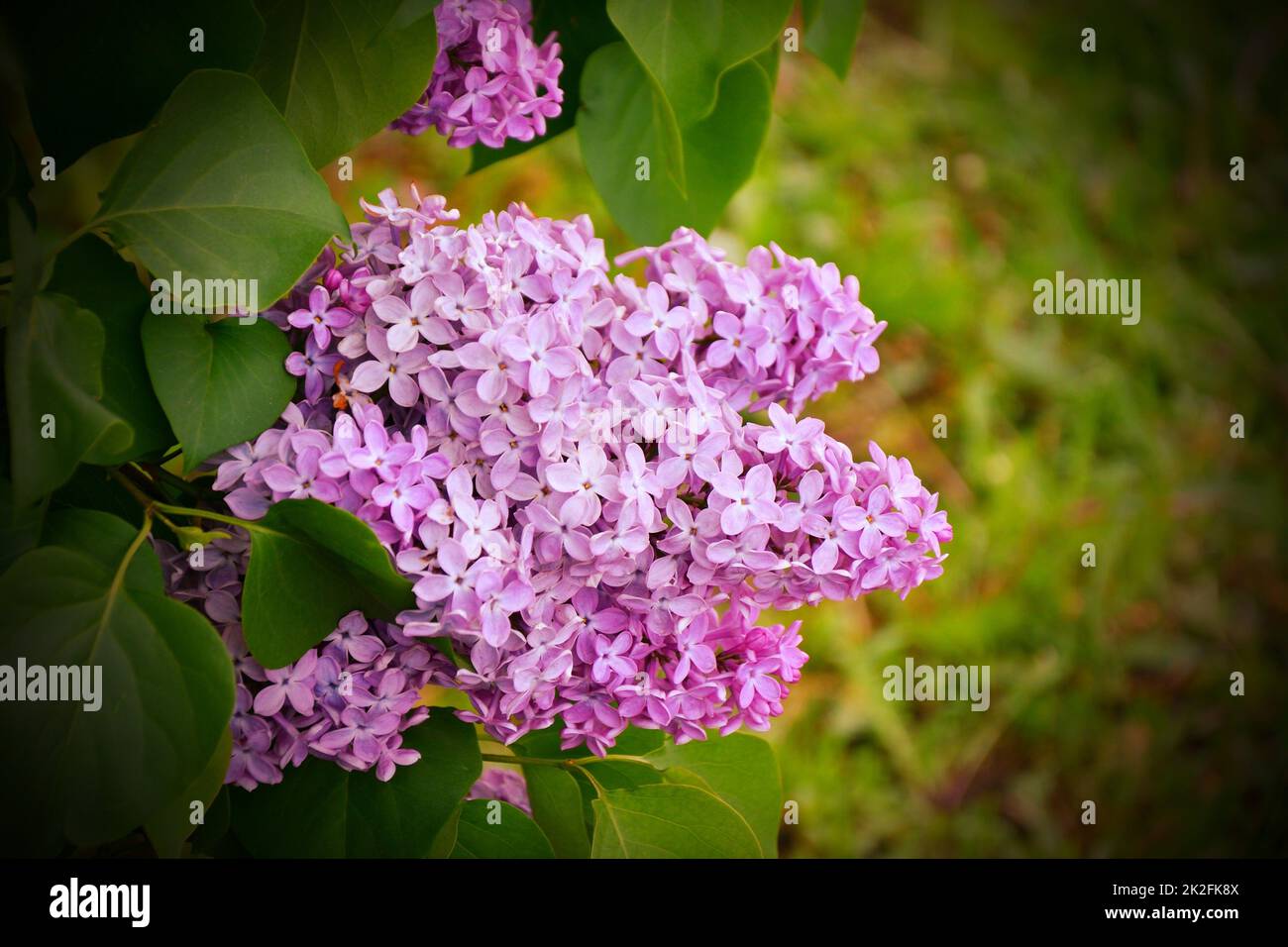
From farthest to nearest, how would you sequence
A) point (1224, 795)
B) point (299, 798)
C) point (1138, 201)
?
1. point (1138, 201)
2. point (1224, 795)
3. point (299, 798)

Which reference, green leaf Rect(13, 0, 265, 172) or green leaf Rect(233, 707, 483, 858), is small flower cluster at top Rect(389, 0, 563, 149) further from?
green leaf Rect(233, 707, 483, 858)

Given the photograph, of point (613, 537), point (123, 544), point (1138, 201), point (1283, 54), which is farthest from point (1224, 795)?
point (123, 544)

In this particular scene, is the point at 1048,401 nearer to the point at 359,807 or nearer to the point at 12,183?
the point at 359,807

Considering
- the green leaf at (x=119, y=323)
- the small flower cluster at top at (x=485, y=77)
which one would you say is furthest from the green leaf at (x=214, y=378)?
the small flower cluster at top at (x=485, y=77)

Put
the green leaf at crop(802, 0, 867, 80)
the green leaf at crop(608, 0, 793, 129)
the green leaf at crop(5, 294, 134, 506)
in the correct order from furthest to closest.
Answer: the green leaf at crop(802, 0, 867, 80) → the green leaf at crop(608, 0, 793, 129) → the green leaf at crop(5, 294, 134, 506)

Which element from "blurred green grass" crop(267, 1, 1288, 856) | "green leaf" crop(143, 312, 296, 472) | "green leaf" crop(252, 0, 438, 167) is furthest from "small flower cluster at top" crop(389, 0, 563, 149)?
"blurred green grass" crop(267, 1, 1288, 856)

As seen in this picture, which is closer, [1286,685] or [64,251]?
[64,251]

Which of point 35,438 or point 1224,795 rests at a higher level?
point 35,438

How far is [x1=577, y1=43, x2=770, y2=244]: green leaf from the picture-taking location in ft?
1.94

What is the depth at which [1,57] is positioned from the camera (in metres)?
0.43

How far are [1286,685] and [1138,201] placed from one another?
29.2 inches

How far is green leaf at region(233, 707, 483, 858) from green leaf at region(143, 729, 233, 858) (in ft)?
0.19

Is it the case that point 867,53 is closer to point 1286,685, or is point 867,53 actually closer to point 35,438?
point 1286,685

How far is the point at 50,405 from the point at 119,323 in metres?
0.08
